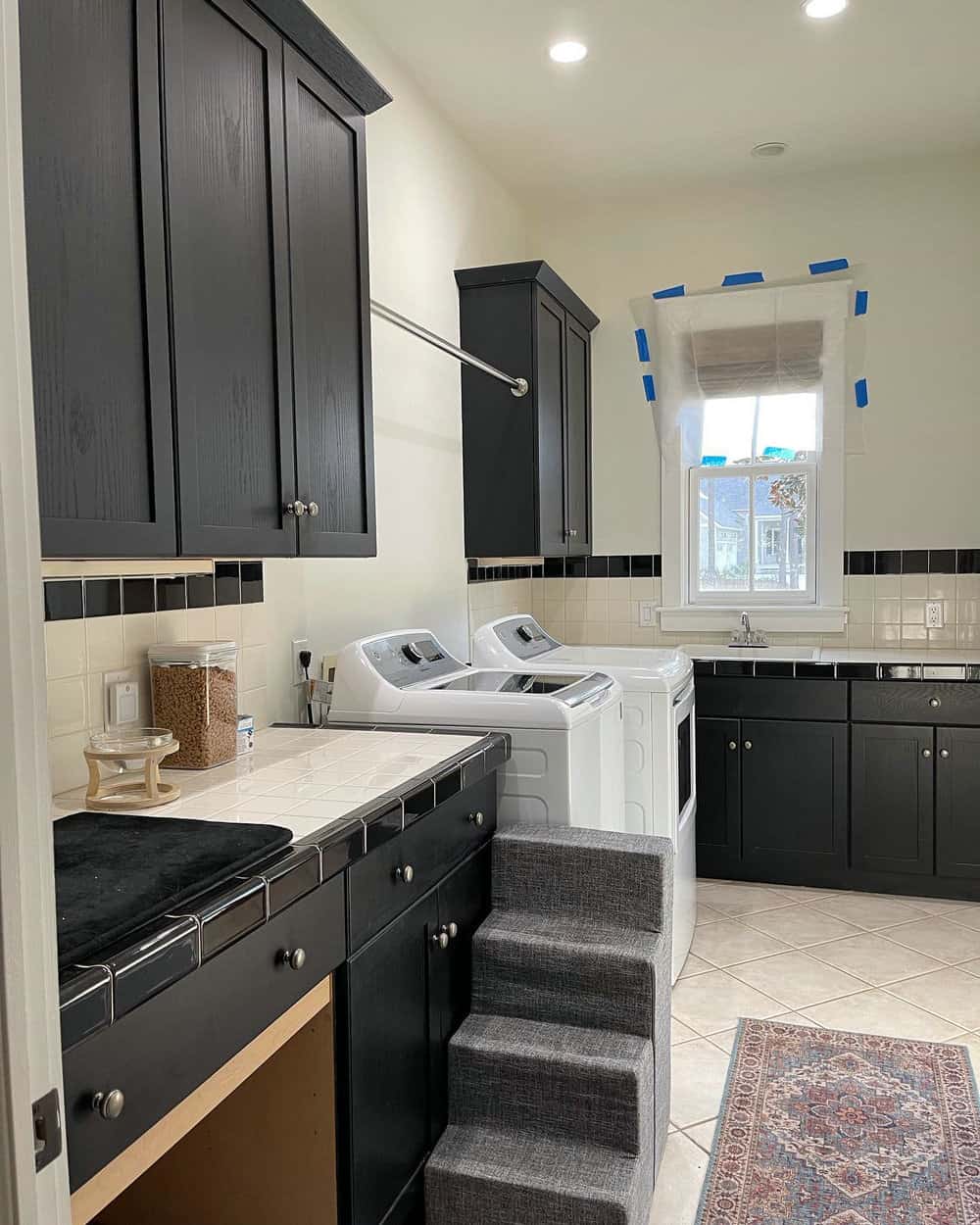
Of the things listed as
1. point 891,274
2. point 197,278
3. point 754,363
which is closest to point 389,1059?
point 197,278

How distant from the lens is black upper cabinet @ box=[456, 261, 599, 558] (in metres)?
3.64

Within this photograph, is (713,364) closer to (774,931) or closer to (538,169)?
(538,169)

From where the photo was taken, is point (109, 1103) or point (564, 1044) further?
point (564, 1044)

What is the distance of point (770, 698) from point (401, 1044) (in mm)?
2492

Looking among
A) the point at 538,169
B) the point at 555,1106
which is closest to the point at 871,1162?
the point at 555,1106

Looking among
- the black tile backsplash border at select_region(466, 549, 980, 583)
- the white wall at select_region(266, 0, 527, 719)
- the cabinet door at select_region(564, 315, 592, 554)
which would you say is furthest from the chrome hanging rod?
the black tile backsplash border at select_region(466, 549, 980, 583)

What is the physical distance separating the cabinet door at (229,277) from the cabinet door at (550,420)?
6.28ft

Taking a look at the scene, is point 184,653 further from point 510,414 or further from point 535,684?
point 510,414

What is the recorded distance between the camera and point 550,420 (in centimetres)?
385

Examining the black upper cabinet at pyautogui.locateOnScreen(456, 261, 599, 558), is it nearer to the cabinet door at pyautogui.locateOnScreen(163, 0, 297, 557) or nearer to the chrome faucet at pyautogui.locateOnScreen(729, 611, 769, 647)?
the chrome faucet at pyautogui.locateOnScreen(729, 611, 769, 647)

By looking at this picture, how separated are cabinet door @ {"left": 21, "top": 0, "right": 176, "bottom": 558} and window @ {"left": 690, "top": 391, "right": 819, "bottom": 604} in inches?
133

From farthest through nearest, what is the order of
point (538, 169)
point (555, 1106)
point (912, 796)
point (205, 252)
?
point (538, 169), point (912, 796), point (555, 1106), point (205, 252)

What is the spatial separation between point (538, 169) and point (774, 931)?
312 cm

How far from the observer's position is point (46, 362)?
4.05 feet
